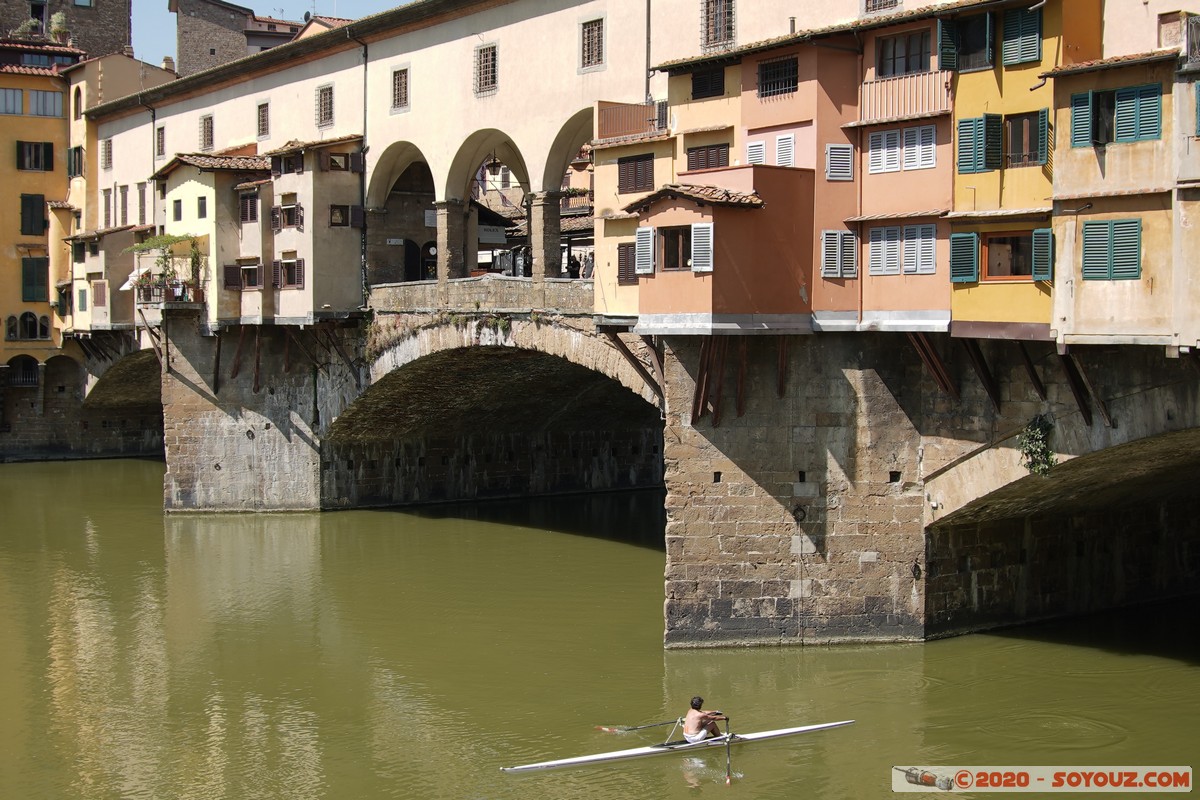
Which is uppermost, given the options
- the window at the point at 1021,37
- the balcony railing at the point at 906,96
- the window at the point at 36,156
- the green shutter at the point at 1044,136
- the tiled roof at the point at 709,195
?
the window at the point at 36,156

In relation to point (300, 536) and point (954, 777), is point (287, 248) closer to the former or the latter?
point (300, 536)

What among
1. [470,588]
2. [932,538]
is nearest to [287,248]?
[470,588]

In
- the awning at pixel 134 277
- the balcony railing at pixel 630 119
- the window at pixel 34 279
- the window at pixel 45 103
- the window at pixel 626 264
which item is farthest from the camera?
the window at pixel 34 279

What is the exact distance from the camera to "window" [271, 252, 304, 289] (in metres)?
37.0

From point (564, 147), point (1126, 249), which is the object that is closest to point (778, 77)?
point (1126, 249)

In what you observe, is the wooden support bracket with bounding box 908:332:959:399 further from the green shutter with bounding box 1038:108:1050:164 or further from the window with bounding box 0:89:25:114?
the window with bounding box 0:89:25:114

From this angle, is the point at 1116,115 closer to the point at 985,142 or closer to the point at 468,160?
the point at 985,142

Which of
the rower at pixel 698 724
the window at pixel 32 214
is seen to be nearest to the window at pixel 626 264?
the rower at pixel 698 724

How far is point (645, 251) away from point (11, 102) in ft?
134

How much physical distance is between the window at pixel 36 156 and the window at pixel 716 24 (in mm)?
37239

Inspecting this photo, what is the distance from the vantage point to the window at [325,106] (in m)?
37.6

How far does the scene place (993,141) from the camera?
20297 millimetres

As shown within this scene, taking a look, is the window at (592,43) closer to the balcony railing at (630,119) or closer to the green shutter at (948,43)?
the balcony railing at (630,119)

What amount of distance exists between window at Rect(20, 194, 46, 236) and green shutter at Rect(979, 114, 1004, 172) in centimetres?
4460
